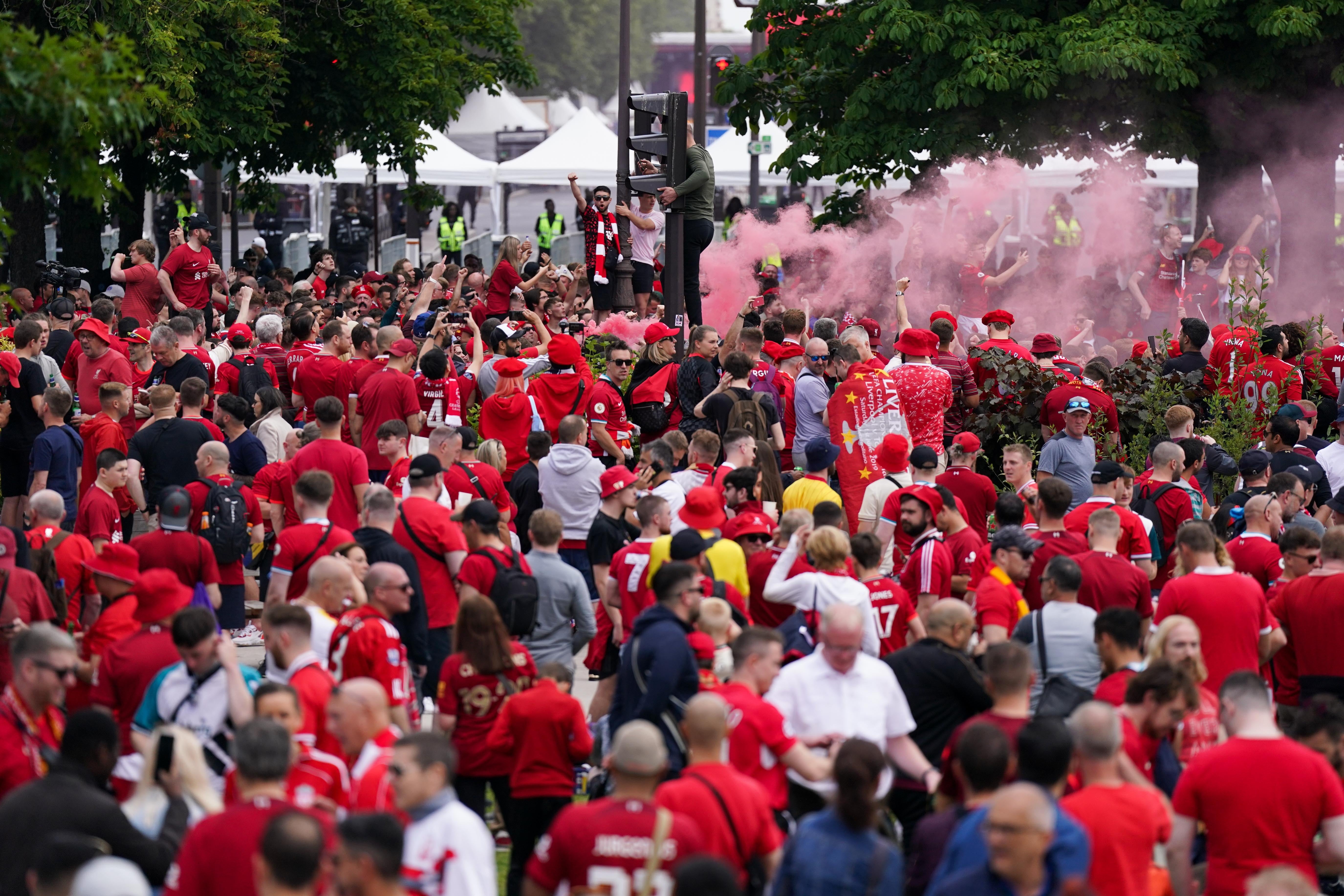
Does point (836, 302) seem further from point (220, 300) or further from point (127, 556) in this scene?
point (127, 556)

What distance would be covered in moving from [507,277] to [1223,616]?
37.1ft

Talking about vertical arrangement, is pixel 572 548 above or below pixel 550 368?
below

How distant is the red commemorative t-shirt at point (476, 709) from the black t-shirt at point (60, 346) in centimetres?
781

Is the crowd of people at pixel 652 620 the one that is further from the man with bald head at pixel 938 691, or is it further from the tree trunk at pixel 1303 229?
the tree trunk at pixel 1303 229

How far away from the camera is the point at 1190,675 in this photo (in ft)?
21.5

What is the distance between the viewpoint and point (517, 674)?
6.91 metres

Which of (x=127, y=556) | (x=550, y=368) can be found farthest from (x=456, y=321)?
(x=127, y=556)

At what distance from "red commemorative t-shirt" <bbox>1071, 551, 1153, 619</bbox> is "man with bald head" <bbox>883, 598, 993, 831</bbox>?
1.33 metres

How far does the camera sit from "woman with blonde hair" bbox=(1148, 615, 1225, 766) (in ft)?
21.8

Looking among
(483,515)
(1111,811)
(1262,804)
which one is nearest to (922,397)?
(483,515)

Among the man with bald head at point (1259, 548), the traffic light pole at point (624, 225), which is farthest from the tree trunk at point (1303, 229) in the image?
the man with bald head at point (1259, 548)

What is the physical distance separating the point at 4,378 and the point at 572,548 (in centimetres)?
444

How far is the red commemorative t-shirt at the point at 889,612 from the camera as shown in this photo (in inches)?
312

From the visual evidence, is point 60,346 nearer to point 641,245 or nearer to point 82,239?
point 641,245
